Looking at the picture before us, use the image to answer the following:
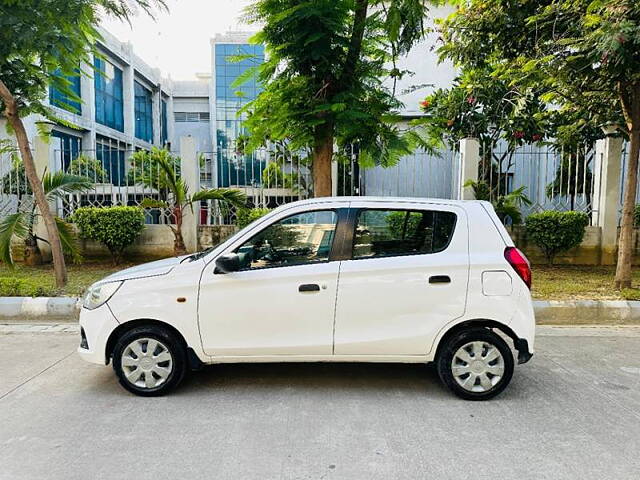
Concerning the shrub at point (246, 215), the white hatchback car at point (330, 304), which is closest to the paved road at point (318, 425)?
the white hatchback car at point (330, 304)

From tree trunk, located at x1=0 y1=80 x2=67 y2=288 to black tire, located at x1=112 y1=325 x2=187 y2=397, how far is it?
175 inches

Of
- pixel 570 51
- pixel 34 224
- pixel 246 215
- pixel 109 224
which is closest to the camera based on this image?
pixel 570 51

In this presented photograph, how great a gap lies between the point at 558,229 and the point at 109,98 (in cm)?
2468

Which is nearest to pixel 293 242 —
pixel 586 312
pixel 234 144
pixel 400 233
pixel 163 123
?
pixel 400 233

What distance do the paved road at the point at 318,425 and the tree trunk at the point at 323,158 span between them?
148 inches

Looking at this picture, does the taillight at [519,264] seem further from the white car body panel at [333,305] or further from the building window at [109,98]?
the building window at [109,98]

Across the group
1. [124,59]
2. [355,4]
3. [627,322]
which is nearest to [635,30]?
[355,4]

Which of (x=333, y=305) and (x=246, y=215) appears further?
(x=246, y=215)

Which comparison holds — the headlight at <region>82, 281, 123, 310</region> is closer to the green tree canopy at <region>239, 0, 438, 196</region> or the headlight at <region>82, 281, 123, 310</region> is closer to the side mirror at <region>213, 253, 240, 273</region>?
the side mirror at <region>213, 253, 240, 273</region>

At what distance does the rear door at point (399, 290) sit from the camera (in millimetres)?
3971

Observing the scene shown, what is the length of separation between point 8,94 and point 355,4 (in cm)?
530

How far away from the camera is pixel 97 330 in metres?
4.06

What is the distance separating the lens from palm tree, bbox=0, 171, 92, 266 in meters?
8.11

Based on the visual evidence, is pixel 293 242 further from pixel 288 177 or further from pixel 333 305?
pixel 288 177
